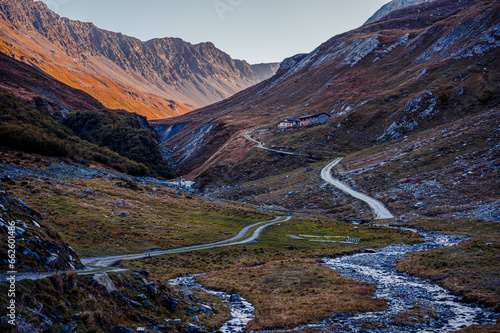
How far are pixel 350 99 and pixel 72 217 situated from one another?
16260cm

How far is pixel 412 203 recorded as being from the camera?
70.9 m

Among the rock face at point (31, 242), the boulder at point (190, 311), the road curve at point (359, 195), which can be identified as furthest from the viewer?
the road curve at point (359, 195)

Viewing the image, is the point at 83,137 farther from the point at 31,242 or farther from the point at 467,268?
the point at 467,268

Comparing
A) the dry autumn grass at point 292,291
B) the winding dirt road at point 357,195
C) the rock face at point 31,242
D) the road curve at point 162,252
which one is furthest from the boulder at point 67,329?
the winding dirt road at point 357,195

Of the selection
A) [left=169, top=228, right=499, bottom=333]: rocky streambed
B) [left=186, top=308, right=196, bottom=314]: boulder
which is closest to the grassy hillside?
[left=169, top=228, right=499, bottom=333]: rocky streambed

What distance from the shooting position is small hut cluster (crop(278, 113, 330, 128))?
164000 mm

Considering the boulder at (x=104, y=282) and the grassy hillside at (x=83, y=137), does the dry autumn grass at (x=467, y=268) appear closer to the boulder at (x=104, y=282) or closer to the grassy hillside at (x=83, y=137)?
the boulder at (x=104, y=282)

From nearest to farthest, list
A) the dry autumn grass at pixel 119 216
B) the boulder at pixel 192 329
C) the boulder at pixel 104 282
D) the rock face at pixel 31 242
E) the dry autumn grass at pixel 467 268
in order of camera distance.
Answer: the rock face at pixel 31 242
the boulder at pixel 104 282
the boulder at pixel 192 329
the dry autumn grass at pixel 467 268
the dry autumn grass at pixel 119 216

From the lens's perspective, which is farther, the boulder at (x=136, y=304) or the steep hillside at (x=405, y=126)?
the steep hillside at (x=405, y=126)

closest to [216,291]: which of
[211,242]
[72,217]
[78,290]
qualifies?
[78,290]

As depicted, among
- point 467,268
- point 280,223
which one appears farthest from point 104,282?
point 280,223

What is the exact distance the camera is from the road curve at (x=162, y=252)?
14.7m

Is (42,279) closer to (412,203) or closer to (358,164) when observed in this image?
(412,203)

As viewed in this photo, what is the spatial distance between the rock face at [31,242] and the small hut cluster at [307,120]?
15484 centimetres
